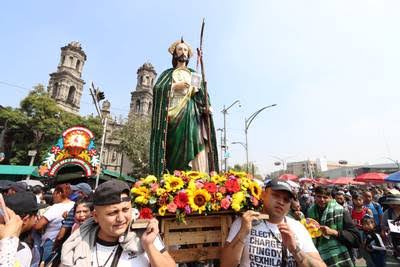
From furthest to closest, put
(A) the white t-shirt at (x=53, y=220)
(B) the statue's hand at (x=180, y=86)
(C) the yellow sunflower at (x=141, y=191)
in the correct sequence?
(B) the statue's hand at (x=180, y=86) → (A) the white t-shirt at (x=53, y=220) → (C) the yellow sunflower at (x=141, y=191)

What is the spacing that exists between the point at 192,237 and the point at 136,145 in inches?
1181

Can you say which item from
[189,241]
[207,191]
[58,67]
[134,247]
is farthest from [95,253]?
[58,67]

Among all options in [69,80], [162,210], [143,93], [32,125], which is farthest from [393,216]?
[143,93]

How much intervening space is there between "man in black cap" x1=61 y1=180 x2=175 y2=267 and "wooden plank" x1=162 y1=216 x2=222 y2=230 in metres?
0.40

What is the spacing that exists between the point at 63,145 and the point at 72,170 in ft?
5.49

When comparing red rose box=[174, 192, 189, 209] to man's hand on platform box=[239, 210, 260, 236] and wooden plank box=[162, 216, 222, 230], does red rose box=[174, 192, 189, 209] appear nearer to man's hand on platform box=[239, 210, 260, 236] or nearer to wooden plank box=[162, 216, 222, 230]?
wooden plank box=[162, 216, 222, 230]

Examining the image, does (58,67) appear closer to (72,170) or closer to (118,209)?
(72,170)

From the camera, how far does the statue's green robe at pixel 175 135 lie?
12.7 feet

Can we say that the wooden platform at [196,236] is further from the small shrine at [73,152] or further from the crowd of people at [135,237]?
the small shrine at [73,152]

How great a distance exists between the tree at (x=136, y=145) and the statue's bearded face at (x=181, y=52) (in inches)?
1069

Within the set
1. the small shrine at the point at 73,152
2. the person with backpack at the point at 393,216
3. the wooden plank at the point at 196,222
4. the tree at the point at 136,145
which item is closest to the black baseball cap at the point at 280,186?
the wooden plank at the point at 196,222

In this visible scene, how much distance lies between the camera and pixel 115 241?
1.92 m

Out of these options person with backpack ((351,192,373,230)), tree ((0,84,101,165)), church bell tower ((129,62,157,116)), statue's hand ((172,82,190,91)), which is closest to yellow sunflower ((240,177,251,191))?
statue's hand ((172,82,190,91))

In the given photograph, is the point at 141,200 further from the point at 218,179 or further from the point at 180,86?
the point at 180,86
